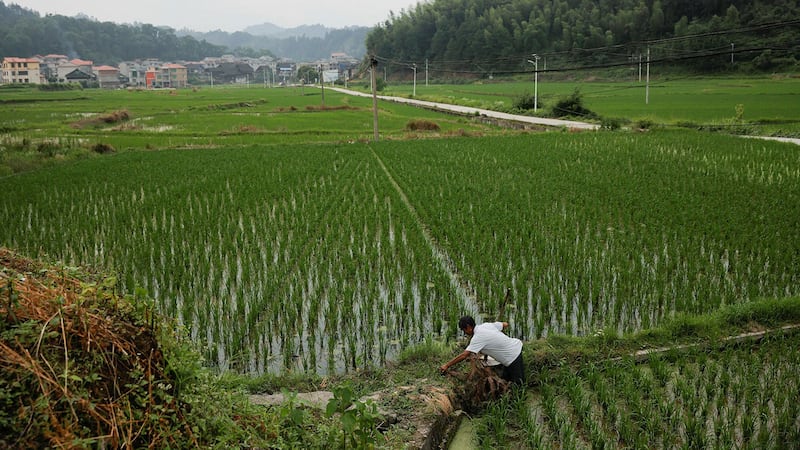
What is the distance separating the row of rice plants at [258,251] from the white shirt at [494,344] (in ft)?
4.15

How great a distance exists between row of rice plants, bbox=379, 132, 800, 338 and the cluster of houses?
5028cm

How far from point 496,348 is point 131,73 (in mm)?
113705

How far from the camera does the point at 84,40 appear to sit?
380 ft

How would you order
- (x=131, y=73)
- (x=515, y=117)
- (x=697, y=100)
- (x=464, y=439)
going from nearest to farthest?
1. (x=464, y=439)
2. (x=515, y=117)
3. (x=697, y=100)
4. (x=131, y=73)

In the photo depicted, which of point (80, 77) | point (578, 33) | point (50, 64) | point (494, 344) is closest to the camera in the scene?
point (494, 344)

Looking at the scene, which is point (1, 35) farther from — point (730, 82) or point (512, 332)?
point (512, 332)

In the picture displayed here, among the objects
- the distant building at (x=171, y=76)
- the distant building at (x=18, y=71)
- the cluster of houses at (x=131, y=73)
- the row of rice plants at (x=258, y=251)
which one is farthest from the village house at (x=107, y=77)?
the row of rice plants at (x=258, y=251)

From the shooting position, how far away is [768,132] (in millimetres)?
22500

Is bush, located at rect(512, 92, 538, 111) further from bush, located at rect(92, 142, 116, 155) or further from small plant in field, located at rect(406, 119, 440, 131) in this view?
bush, located at rect(92, 142, 116, 155)

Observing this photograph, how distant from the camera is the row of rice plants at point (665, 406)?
404 cm

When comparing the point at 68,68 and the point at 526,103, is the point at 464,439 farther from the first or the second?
the point at 68,68

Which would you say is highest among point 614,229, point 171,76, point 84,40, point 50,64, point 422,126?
point 84,40

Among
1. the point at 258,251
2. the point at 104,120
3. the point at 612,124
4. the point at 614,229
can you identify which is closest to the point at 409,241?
the point at 258,251

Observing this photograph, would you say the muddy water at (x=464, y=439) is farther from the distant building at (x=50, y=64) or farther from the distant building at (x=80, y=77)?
the distant building at (x=50, y=64)
